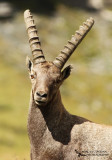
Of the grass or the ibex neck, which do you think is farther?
the grass

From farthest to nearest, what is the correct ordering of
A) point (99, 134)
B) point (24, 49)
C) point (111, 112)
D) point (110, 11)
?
point (110, 11)
point (24, 49)
point (111, 112)
point (99, 134)

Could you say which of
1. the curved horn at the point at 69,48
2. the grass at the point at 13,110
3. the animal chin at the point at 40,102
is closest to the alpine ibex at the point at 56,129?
the curved horn at the point at 69,48

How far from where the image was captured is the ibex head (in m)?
18.5

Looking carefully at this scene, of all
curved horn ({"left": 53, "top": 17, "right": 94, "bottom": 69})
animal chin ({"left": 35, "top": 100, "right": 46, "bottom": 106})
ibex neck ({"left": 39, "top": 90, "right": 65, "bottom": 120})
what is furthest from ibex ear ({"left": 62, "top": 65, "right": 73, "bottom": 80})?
animal chin ({"left": 35, "top": 100, "right": 46, "bottom": 106})

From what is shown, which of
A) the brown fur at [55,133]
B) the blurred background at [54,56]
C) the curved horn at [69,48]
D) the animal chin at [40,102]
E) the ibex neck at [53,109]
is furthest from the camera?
the blurred background at [54,56]

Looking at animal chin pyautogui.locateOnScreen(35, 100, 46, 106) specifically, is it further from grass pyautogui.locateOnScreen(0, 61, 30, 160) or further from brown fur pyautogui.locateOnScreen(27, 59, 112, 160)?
grass pyautogui.locateOnScreen(0, 61, 30, 160)

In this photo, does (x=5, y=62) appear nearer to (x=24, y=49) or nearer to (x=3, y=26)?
(x=24, y=49)

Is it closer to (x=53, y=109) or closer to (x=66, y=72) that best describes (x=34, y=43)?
(x=66, y=72)

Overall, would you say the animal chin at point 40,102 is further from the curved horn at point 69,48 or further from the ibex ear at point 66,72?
the ibex ear at point 66,72

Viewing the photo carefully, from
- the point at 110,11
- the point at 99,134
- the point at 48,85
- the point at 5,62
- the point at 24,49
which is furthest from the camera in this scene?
the point at 110,11

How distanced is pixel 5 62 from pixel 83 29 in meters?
116

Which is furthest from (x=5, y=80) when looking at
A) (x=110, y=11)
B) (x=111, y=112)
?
(x=110, y=11)

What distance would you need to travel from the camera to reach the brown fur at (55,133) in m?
19.2

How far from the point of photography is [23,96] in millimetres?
105812
